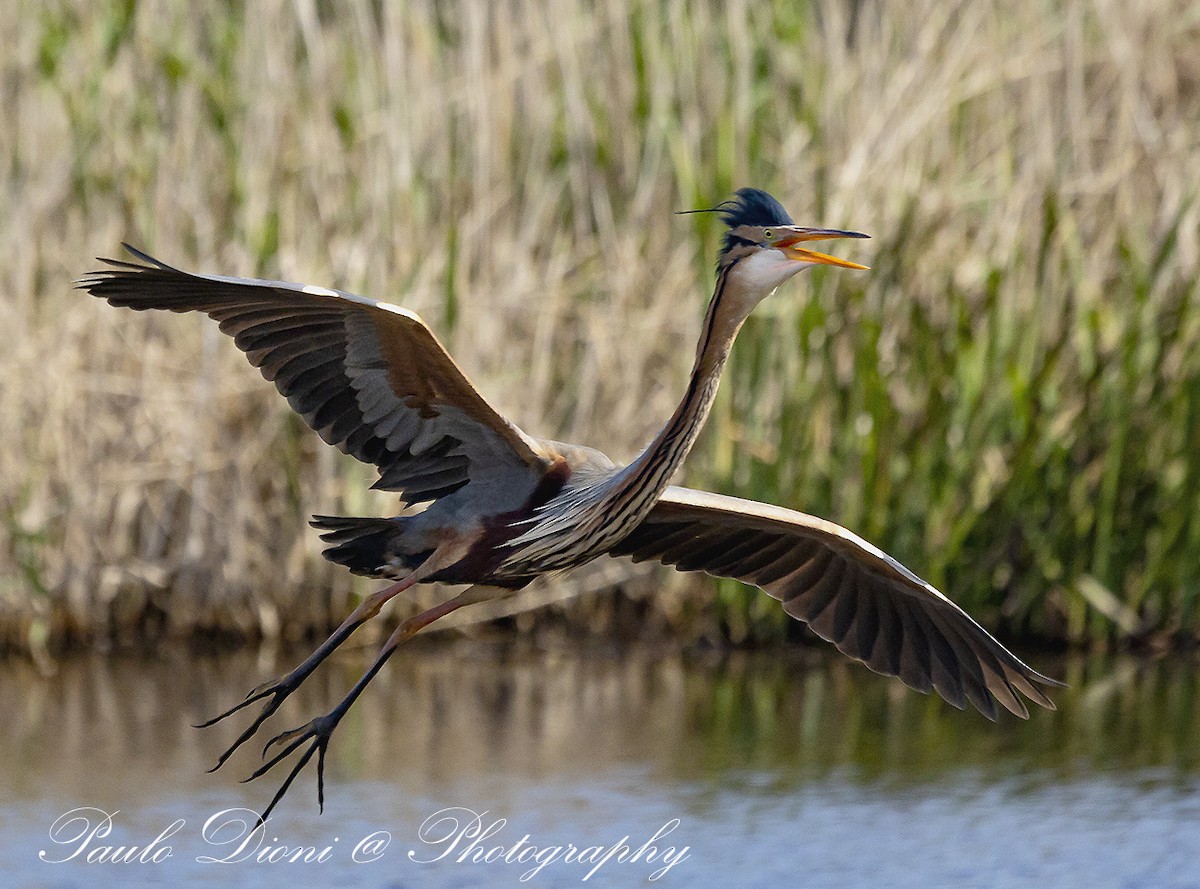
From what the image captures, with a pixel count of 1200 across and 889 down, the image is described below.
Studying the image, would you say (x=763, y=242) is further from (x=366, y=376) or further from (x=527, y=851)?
(x=527, y=851)

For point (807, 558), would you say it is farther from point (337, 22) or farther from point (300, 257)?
point (337, 22)

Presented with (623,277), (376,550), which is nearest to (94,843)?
(376,550)

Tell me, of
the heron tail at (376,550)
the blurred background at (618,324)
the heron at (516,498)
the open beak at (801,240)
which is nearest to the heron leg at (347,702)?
the heron at (516,498)

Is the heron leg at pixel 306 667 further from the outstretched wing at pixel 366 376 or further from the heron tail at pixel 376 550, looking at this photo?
the outstretched wing at pixel 366 376

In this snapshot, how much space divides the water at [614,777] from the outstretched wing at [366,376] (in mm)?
1424

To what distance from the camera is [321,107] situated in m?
9.22

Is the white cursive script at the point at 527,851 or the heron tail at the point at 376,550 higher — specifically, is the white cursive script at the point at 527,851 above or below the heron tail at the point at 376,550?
below

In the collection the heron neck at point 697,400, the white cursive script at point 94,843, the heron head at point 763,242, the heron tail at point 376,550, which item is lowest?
the white cursive script at point 94,843

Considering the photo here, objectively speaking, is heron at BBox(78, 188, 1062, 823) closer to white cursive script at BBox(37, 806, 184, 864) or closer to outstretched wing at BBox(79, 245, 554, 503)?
outstretched wing at BBox(79, 245, 554, 503)

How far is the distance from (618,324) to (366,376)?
3.36m

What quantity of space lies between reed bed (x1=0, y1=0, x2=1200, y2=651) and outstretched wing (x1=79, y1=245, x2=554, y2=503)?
2.81 metres

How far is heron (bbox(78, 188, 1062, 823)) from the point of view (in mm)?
5430

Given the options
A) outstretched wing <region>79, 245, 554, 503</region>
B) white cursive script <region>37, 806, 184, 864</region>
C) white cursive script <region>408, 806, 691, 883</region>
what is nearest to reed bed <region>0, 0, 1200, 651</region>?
white cursive script <region>37, 806, 184, 864</region>

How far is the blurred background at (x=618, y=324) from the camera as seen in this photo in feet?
28.5
